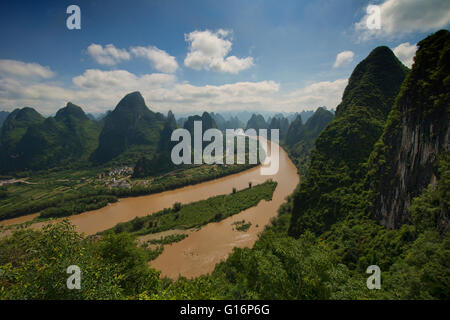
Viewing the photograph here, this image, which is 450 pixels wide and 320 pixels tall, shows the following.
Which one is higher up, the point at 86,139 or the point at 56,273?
the point at 86,139

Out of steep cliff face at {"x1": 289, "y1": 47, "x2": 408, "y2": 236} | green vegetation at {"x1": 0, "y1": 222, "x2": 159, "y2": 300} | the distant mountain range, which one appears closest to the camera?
green vegetation at {"x1": 0, "y1": 222, "x2": 159, "y2": 300}

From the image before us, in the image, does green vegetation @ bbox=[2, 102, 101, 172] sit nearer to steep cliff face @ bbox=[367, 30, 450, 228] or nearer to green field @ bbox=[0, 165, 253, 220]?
green field @ bbox=[0, 165, 253, 220]

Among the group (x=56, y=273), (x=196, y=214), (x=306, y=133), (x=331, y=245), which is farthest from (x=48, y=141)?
(x=306, y=133)

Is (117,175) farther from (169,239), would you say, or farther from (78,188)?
(169,239)

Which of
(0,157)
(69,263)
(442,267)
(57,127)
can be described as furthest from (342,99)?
(0,157)

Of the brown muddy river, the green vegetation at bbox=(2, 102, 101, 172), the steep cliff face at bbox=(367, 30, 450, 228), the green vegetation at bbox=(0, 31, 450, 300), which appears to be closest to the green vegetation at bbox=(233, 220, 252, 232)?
the brown muddy river
